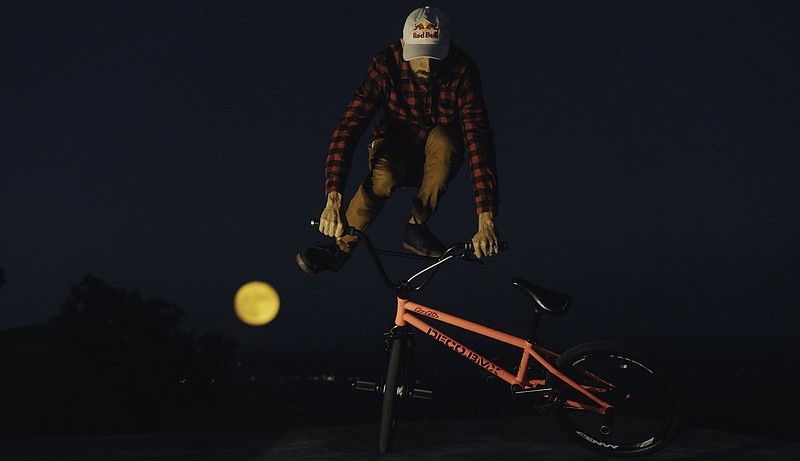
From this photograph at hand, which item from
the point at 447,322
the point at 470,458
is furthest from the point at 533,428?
the point at 447,322

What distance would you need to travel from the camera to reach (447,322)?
20.1 feet

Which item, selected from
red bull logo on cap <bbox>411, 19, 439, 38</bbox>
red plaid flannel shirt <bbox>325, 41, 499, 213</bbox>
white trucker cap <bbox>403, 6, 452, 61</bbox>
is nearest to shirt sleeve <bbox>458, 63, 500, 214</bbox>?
red plaid flannel shirt <bbox>325, 41, 499, 213</bbox>

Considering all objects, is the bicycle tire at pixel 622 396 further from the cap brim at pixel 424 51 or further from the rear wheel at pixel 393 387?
the cap brim at pixel 424 51

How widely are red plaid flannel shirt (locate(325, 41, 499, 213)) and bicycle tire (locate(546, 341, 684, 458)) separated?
1.43 metres

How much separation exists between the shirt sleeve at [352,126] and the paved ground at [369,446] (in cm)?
231

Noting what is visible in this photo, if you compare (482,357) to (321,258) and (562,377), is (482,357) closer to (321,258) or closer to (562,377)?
(562,377)

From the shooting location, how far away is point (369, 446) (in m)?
6.89

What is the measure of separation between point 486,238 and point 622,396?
171 centimetres

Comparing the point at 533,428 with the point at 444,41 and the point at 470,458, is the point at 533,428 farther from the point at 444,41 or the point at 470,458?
the point at 444,41

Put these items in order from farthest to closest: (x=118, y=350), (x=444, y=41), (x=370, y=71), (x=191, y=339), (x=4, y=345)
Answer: (x=191, y=339), (x=118, y=350), (x=4, y=345), (x=370, y=71), (x=444, y=41)

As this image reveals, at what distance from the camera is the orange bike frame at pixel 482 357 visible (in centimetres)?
612

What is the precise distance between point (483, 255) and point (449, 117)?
1130 millimetres

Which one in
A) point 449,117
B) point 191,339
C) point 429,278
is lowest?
point 191,339

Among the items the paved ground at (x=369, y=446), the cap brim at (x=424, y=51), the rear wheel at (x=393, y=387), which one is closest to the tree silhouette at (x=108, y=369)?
the paved ground at (x=369, y=446)
